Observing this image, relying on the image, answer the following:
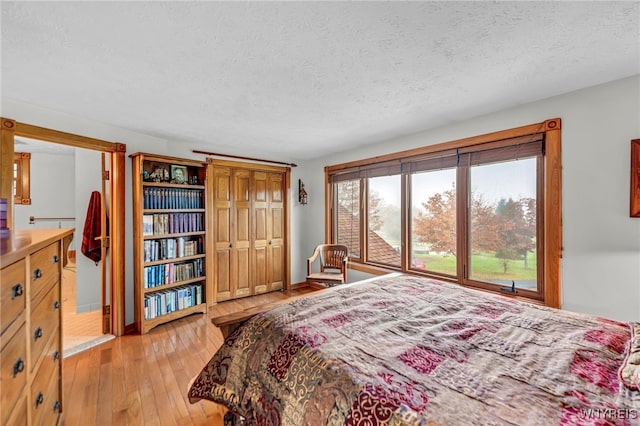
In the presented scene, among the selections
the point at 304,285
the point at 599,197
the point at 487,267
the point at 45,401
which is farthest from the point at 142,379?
the point at 599,197

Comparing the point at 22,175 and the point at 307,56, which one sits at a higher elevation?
the point at 307,56

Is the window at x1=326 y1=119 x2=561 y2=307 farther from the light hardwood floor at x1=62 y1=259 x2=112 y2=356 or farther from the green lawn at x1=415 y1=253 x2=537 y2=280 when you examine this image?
the light hardwood floor at x1=62 y1=259 x2=112 y2=356

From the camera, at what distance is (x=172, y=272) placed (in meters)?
3.32

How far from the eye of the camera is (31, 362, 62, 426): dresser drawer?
1.18 meters

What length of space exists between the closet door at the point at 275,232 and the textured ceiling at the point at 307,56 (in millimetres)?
1976

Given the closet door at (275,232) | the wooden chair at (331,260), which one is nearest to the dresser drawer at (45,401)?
the wooden chair at (331,260)

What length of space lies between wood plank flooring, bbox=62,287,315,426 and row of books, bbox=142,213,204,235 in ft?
3.70

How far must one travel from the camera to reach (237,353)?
1491mm

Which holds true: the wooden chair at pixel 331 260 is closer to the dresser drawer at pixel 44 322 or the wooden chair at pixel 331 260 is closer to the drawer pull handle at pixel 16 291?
the dresser drawer at pixel 44 322

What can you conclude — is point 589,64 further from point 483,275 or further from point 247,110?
point 247,110

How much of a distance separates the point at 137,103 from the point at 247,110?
0.93 metres

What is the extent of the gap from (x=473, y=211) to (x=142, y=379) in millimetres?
3449

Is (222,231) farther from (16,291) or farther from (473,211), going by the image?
(473,211)

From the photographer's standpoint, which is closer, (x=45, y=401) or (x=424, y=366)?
(x=424, y=366)
